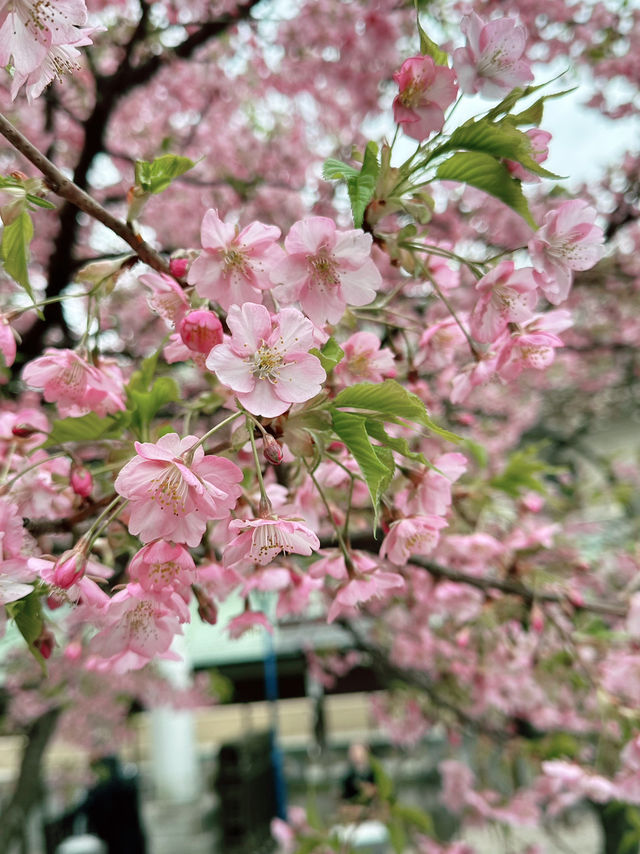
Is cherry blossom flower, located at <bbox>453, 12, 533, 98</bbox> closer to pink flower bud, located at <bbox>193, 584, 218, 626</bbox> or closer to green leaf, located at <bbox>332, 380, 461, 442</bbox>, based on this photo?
green leaf, located at <bbox>332, 380, 461, 442</bbox>

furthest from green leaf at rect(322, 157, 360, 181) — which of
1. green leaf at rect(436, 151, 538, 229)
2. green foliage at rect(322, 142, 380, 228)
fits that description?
green leaf at rect(436, 151, 538, 229)

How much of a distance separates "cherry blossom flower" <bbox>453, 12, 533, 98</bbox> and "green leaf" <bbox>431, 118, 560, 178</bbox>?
7cm

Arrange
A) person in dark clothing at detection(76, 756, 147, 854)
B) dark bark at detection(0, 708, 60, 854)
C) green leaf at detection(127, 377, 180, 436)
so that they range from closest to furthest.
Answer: green leaf at detection(127, 377, 180, 436)
dark bark at detection(0, 708, 60, 854)
person in dark clothing at detection(76, 756, 147, 854)

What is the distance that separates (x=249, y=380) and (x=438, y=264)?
1.49 feet

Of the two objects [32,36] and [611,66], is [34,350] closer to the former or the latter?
[32,36]

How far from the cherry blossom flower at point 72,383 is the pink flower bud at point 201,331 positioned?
24 centimetres

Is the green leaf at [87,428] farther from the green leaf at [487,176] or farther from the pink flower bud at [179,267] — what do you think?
the green leaf at [487,176]

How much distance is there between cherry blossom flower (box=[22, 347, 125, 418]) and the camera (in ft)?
2.76

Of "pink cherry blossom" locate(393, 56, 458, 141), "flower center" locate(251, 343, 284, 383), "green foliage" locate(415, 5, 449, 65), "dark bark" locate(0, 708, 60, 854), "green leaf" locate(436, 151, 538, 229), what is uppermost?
"green foliage" locate(415, 5, 449, 65)

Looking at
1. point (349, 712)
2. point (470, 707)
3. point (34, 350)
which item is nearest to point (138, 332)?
point (34, 350)

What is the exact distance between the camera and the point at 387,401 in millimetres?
665

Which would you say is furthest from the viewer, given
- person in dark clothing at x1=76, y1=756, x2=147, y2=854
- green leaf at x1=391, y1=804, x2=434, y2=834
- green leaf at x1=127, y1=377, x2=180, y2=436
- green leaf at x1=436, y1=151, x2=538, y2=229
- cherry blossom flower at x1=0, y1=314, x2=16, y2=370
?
person in dark clothing at x1=76, y1=756, x2=147, y2=854

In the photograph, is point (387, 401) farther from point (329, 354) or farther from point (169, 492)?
point (169, 492)

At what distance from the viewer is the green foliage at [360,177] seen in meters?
0.71
